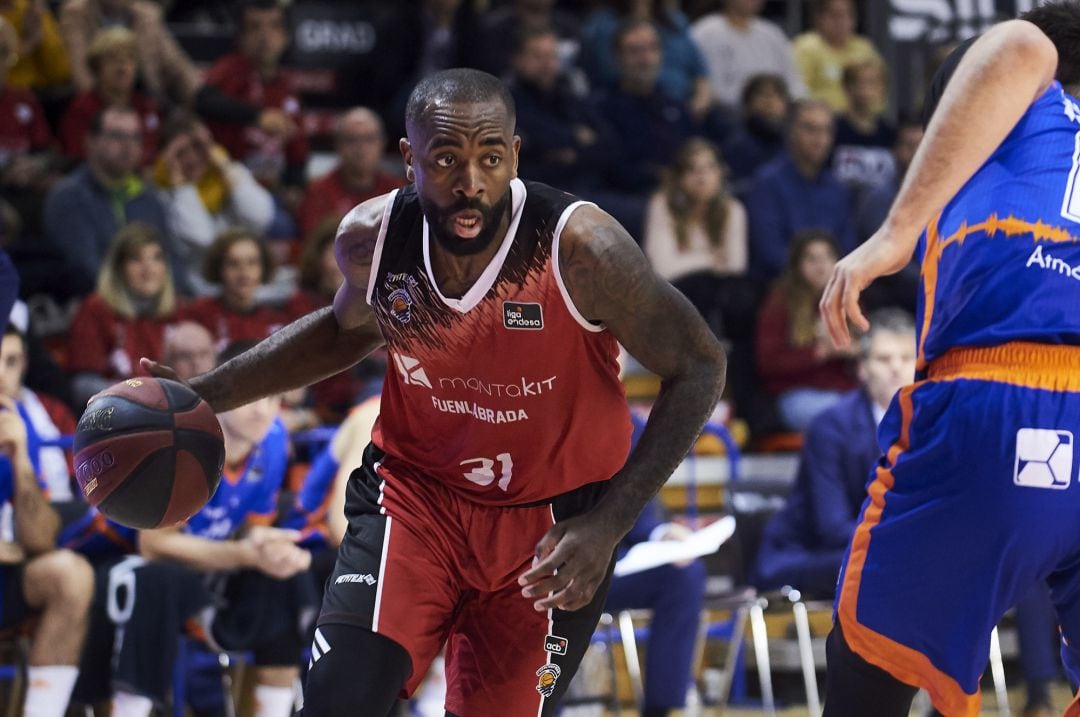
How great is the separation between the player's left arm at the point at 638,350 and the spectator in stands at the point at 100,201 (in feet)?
16.3

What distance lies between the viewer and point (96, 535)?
6.07 meters

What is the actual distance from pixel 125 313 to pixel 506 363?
14.4ft

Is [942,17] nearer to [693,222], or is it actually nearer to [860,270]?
[693,222]

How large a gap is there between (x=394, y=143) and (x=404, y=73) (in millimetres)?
447

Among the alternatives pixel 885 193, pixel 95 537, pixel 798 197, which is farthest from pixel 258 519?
pixel 885 193

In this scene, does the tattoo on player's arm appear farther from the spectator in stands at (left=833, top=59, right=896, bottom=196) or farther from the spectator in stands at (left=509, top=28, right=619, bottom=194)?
the spectator in stands at (left=833, top=59, right=896, bottom=196)

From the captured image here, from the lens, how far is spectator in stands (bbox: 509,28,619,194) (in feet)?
30.9

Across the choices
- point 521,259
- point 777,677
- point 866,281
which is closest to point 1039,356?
point 866,281

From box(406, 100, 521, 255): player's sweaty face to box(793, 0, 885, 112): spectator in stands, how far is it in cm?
810

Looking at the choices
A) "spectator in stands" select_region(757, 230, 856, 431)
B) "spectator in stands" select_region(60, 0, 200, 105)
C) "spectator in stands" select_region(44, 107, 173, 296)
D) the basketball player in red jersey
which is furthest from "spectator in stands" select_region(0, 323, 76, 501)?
"spectator in stands" select_region(757, 230, 856, 431)

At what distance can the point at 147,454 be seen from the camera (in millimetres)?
3600

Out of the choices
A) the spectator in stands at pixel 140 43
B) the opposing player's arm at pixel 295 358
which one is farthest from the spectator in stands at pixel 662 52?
the opposing player's arm at pixel 295 358

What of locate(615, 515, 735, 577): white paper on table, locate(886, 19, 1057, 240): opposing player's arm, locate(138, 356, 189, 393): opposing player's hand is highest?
locate(886, 19, 1057, 240): opposing player's arm

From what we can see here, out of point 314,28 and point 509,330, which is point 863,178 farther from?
point 509,330
